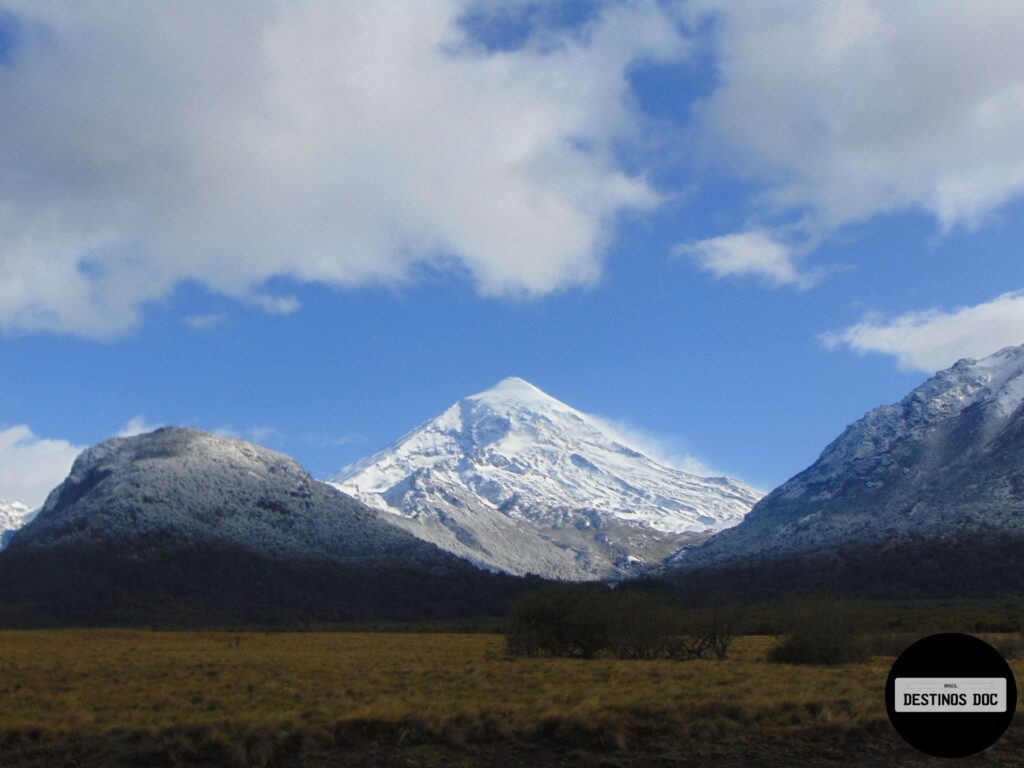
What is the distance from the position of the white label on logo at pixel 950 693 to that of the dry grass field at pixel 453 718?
8832 mm

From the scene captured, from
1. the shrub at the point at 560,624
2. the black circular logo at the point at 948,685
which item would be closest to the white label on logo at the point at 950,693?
the black circular logo at the point at 948,685

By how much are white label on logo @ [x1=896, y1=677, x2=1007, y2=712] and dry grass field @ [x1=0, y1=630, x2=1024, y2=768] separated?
8.83 meters

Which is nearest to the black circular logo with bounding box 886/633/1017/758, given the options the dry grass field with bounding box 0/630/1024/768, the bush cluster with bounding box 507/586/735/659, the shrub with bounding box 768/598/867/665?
the dry grass field with bounding box 0/630/1024/768

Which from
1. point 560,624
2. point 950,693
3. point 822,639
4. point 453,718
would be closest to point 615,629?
point 560,624

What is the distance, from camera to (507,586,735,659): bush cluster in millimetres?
59875

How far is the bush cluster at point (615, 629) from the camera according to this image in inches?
2357

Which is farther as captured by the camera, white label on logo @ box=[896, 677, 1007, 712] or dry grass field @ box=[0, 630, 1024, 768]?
dry grass field @ box=[0, 630, 1024, 768]

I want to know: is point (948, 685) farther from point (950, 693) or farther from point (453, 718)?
point (453, 718)

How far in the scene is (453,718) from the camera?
28422mm

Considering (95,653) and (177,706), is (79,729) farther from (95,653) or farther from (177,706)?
(95,653)

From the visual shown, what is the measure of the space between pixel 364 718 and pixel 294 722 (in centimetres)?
189

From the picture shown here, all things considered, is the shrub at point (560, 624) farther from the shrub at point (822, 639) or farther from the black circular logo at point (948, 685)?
the black circular logo at point (948, 685)

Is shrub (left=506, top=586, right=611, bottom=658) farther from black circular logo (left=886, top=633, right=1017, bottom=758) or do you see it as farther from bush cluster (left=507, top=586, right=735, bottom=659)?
black circular logo (left=886, top=633, right=1017, bottom=758)

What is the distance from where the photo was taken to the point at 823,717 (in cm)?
2983
